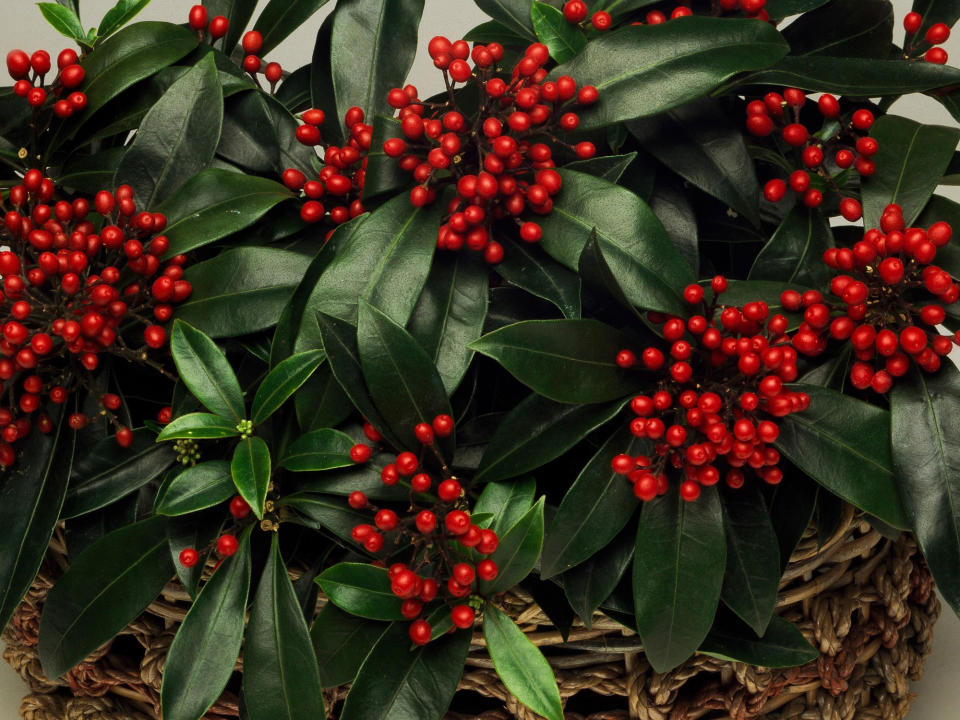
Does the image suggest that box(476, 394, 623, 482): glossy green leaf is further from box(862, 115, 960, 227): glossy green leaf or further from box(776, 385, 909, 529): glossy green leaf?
box(862, 115, 960, 227): glossy green leaf

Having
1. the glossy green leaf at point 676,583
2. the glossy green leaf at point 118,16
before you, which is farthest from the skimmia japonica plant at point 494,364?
the glossy green leaf at point 118,16

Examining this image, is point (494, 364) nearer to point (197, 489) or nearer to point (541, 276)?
point (541, 276)

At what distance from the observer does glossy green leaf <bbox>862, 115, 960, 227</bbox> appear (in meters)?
1.13

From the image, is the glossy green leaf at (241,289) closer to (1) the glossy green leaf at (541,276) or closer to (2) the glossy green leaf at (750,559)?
(1) the glossy green leaf at (541,276)

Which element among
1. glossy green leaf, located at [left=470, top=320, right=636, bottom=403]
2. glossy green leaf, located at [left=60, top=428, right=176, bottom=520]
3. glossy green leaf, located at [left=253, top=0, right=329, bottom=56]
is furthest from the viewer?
glossy green leaf, located at [left=253, top=0, right=329, bottom=56]

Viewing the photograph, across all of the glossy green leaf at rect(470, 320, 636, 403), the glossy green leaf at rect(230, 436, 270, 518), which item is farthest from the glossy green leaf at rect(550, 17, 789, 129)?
the glossy green leaf at rect(230, 436, 270, 518)

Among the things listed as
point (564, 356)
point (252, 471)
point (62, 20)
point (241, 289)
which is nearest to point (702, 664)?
point (564, 356)

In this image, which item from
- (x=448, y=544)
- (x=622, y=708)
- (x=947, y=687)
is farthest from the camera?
(x=947, y=687)

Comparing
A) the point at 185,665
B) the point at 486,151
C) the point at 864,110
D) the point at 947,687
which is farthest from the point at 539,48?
the point at 947,687

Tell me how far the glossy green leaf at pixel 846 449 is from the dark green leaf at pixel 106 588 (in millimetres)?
661

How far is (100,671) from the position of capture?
1.37 metres

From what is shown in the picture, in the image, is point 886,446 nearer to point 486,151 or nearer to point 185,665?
point 486,151

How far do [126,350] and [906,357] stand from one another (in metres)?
0.77

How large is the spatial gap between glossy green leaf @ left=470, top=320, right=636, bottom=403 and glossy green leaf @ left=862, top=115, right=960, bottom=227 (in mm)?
321
